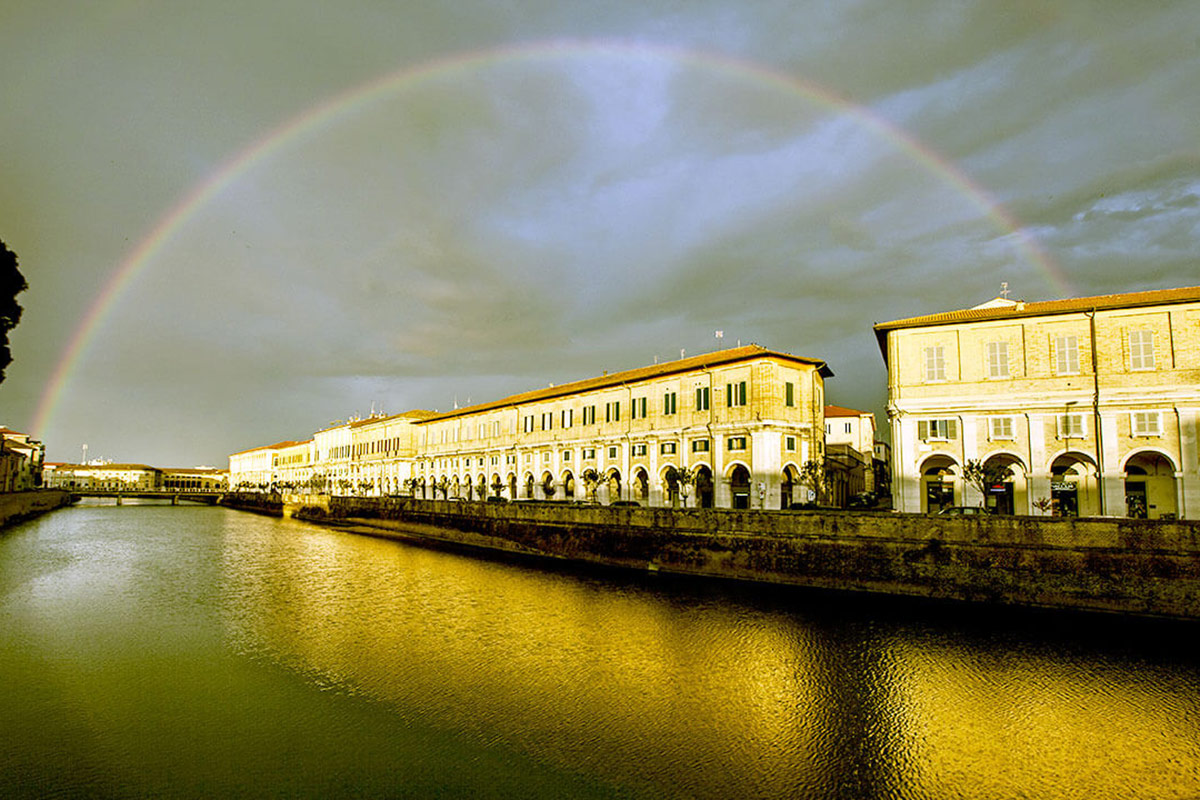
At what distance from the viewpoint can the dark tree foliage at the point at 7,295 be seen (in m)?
26.6

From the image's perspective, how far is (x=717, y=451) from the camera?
129 ft

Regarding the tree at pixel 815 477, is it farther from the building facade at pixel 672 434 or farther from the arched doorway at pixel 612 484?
the arched doorway at pixel 612 484

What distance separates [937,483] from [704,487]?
13.3 meters

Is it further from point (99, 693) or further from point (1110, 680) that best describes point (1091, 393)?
point (99, 693)

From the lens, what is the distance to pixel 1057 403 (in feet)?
91.4

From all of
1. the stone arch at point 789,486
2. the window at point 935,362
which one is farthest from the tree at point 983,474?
the stone arch at point 789,486

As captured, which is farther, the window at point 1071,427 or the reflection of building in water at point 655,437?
the reflection of building in water at point 655,437

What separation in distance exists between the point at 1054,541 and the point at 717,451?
67.4 ft

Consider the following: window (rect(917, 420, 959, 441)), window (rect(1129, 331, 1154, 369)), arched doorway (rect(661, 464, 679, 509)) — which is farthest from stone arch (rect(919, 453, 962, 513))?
arched doorway (rect(661, 464, 679, 509))

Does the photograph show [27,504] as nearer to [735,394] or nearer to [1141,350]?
[735,394]

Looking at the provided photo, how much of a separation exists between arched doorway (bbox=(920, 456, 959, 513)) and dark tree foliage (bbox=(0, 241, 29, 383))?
4073 centimetres

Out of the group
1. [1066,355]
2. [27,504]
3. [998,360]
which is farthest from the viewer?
[27,504]

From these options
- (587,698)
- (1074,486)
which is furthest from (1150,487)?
(587,698)

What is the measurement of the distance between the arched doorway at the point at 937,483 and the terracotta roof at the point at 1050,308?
5967 millimetres
